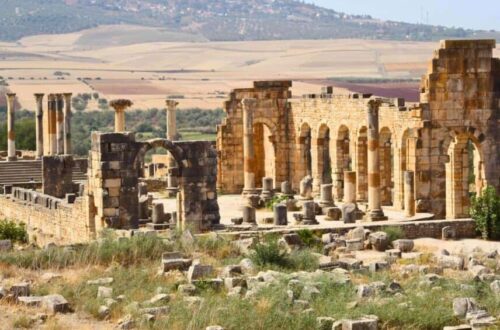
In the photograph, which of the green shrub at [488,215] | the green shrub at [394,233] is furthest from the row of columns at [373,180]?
the green shrub at [394,233]

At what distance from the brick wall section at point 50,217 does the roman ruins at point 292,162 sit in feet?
0.16

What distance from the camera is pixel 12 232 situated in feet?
111

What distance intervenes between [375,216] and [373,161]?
1.67m

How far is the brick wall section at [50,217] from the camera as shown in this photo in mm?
32375

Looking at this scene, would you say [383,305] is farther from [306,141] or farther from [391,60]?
[391,60]

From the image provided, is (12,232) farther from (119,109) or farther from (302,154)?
(302,154)

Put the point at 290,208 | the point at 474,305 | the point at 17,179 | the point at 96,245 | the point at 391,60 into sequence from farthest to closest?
the point at 391,60 < the point at 17,179 < the point at 290,208 < the point at 96,245 < the point at 474,305

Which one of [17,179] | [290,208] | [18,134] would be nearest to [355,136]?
[290,208]

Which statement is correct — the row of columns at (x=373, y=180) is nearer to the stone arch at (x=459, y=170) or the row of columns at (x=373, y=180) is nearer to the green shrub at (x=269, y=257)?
the stone arch at (x=459, y=170)

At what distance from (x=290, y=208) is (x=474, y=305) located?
63.8ft

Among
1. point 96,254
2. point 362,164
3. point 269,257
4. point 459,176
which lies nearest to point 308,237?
point 269,257

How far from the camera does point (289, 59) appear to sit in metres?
199

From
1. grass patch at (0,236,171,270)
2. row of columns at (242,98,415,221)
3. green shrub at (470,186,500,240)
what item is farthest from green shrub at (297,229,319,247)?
row of columns at (242,98,415,221)

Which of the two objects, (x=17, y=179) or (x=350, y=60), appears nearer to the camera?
(x=17, y=179)
